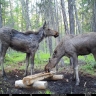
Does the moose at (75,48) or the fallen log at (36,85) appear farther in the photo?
the moose at (75,48)

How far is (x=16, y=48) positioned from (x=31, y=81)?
3.38 m

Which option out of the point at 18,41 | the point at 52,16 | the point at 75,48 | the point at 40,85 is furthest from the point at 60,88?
the point at 52,16

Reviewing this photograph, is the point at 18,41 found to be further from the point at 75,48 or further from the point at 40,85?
the point at 40,85

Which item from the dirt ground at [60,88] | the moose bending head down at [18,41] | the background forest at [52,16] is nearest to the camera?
the dirt ground at [60,88]

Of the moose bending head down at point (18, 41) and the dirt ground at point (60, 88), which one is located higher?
the moose bending head down at point (18, 41)

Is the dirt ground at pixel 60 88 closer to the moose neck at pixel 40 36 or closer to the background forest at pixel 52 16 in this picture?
the moose neck at pixel 40 36

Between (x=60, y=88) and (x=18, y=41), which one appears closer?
(x=60, y=88)

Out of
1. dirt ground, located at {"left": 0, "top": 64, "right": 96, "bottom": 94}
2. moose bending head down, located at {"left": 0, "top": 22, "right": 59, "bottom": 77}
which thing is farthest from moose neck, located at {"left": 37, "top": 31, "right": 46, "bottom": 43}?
dirt ground, located at {"left": 0, "top": 64, "right": 96, "bottom": 94}

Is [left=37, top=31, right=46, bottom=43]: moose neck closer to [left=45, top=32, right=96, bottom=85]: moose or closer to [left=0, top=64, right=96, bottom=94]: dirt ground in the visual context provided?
[left=45, top=32, right=96, bottom=85]: moose

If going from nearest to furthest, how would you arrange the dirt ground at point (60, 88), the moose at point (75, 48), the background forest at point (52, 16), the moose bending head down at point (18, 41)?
the dirt ground at point (60, 88)
the moose at point (75, 48)
the moose bending head down at point (18, 41)
the background forest at point (52, 16)

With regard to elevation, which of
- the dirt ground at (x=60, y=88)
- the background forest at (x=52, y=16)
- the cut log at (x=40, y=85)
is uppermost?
the background forest at (x=52, y=16)

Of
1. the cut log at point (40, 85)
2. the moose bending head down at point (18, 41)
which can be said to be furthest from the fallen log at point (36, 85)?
the moose bending head down at point (18, 41)

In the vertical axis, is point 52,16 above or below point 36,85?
above

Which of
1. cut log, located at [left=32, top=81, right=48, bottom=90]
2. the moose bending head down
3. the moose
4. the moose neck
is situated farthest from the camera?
the moose neck
